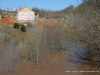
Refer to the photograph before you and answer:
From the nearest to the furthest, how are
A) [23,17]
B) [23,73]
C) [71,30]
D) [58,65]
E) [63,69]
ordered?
[23,73] < [63,69] < [58,65] < [71,30] < [23,17]

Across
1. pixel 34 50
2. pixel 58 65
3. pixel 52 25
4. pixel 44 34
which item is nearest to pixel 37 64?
pixel 34 50

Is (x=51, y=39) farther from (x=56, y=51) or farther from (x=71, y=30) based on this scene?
(x=71, y=30)

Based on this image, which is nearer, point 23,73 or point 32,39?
point 23,73

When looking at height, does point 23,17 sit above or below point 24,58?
above

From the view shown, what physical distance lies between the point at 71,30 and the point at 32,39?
1070cm

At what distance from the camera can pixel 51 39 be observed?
43.9 feet

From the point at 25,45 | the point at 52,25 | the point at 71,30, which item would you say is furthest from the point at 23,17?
the point at 25,45

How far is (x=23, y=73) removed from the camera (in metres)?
8.48

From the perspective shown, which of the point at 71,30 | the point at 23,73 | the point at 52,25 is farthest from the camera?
the point at 71,30

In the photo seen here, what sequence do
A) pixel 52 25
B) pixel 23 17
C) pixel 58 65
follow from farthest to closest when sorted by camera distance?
pixel 23 17
pixel 52 25
pixel 58 65

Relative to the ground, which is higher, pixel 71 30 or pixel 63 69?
pixel 71 30

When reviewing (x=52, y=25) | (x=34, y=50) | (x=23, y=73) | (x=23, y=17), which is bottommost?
(x=23, y=73)

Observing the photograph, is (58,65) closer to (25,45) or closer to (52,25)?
(25,45)

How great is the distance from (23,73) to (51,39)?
5797 millimetres
